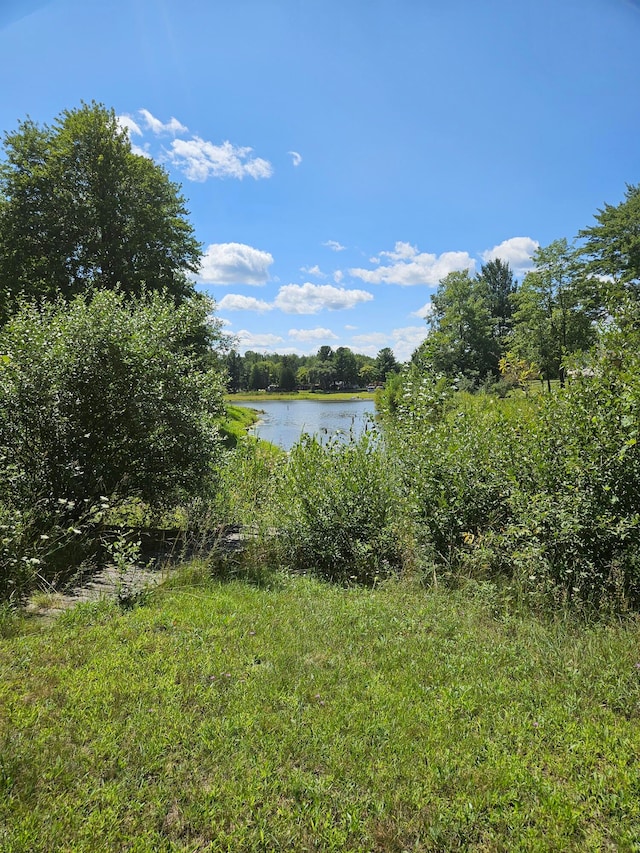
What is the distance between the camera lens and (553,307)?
2834 cm

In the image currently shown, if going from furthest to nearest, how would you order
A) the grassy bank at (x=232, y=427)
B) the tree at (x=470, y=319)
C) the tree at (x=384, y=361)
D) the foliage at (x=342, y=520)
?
the tree at (x=384, y=361) → the tree at (x=470, y=319) → the grassy bank at (x=232, y=427) → the foliage at (x=342, y=520)

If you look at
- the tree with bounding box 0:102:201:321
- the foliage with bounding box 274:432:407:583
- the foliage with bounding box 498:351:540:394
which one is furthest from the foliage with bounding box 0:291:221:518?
the foliage with bounding box 498:351:540:394

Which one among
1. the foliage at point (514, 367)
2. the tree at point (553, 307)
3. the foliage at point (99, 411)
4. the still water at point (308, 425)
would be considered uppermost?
the tree at point (553, 307)

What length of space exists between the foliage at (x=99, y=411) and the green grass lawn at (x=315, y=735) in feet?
8.16

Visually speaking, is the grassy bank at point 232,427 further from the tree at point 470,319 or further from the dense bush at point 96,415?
the tree at point 470,319

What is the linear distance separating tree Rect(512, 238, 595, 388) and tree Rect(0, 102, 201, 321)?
2183cm

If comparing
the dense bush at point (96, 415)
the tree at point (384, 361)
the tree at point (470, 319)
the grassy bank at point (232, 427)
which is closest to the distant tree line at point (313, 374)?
the tree at point (384, 361)

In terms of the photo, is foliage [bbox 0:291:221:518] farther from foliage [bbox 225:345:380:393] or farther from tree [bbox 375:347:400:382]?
foliage [bbox 225:345:380:393]

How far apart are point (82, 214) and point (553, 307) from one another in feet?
89.2

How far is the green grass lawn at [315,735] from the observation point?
6.50ft

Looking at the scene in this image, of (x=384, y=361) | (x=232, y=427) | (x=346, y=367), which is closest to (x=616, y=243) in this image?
(x=232, y=427)

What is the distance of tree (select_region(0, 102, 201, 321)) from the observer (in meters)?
20.0

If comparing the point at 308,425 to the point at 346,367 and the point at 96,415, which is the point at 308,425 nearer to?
the point at 96,415

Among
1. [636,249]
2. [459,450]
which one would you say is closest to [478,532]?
[459,450]
